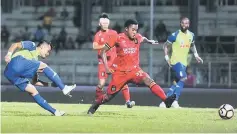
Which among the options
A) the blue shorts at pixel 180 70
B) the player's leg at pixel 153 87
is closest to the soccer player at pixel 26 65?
the player's leg at pixel 153 87

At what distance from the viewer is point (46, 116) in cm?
1435

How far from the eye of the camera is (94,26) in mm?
39188

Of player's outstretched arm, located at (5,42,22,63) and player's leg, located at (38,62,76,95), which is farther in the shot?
player's outstretched arm, located at (5,42,22,63)

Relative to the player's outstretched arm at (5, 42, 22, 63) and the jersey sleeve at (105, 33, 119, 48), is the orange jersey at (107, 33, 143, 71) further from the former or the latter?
the player's outstretched arm at (5, 42, 22, 63)

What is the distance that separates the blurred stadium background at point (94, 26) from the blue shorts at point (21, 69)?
48.5 ft

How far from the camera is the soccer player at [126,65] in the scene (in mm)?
14773

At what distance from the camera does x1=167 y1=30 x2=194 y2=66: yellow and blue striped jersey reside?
1981 centimetres

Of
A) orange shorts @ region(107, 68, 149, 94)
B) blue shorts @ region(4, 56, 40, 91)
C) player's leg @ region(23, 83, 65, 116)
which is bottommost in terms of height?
player's leg @ region(23, 83, 65, 116)

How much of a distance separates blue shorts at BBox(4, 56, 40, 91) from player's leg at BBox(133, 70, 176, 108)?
2.03m

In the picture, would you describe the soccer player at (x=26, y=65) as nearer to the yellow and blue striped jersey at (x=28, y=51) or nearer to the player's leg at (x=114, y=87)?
the yellow and blue striped jersey at (x=28, y=51)

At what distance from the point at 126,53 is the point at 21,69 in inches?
84.5

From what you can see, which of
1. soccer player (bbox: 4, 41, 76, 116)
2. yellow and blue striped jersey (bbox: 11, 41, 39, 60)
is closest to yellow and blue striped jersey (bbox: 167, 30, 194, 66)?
soccer player (bbox: 4, 41, 76, 116)

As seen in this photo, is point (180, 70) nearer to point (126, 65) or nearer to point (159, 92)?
point (126, 65)

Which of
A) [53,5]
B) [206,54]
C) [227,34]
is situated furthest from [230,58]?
[53,5]
